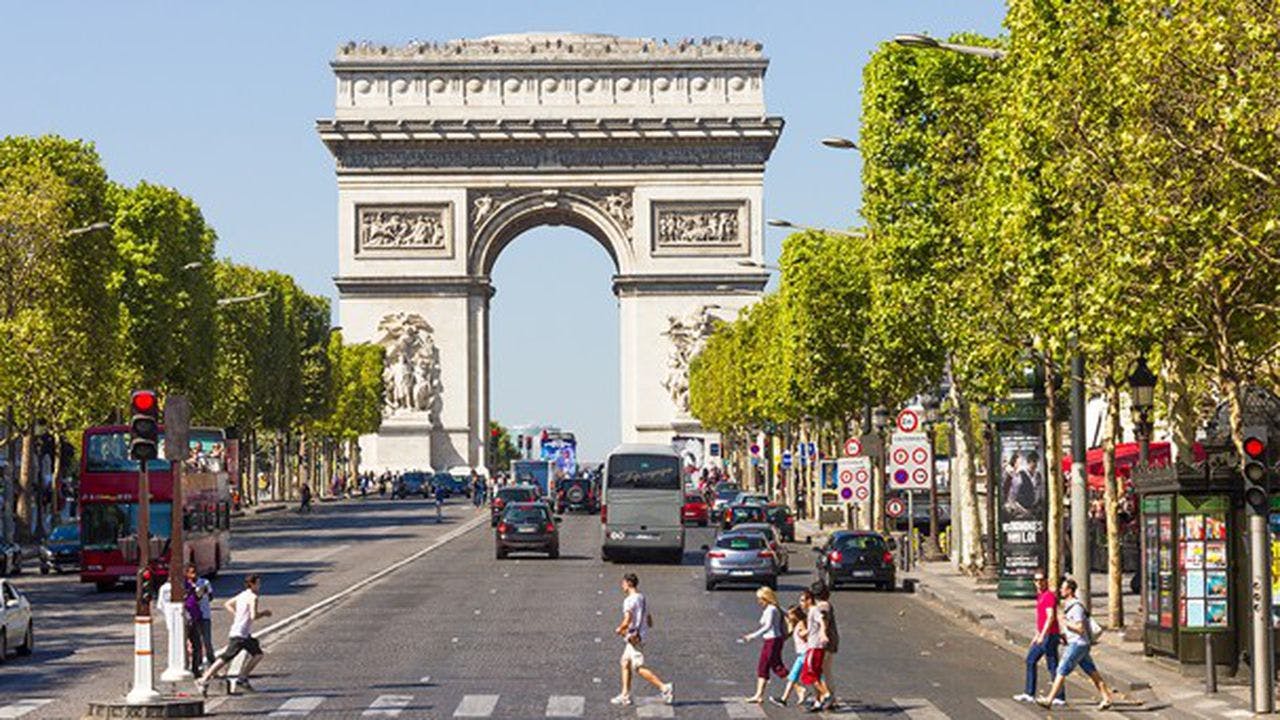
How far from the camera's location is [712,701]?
121 ft

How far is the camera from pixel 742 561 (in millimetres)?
63219

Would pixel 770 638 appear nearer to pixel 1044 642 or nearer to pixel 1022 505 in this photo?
pixel 1044 642

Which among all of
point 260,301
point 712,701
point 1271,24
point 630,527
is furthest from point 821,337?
point 1271,24

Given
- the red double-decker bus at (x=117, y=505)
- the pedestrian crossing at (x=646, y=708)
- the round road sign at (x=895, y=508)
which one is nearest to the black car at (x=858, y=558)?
the round road sign at (x=895, y=508)

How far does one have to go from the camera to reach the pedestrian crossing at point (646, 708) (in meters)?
34.7

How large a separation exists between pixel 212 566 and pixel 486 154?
3345 inches

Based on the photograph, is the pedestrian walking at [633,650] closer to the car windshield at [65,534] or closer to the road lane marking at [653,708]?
the road lane marking at [653,708]

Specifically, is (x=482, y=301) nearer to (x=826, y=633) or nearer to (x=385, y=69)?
(x=385, y=69)

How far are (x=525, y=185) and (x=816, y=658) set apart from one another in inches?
4617

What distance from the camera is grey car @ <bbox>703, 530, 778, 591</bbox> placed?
6322cm

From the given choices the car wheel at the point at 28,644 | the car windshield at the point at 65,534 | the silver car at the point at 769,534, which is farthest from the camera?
the car windshield at the point at 65,534

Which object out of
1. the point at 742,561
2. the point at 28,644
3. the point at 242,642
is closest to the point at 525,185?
the point at 742,561

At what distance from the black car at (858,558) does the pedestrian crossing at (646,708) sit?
86.5ft

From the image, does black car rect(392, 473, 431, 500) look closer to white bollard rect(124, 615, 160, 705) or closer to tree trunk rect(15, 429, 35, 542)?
tree trunk rect(15, 429, 35, 542)
